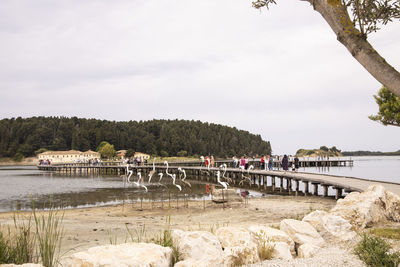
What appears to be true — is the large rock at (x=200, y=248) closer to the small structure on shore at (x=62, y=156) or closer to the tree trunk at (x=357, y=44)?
the tree trunk at (x=357, y=44)

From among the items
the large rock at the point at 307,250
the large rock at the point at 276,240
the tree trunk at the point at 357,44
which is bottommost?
the large rock at the point at 307,250

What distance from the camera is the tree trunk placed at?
171 inches

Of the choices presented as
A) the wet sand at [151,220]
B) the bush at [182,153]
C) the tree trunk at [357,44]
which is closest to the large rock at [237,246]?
the wet sand at [151,220]

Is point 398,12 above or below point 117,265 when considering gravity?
above

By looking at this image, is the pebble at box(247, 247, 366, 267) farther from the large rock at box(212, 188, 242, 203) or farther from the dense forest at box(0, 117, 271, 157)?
the dense forest at box(0, 117, 271, 157)

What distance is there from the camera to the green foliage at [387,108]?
108ft

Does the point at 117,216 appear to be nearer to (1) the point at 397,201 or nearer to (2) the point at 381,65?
(1) the point at 397,201

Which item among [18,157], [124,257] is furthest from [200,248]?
[18,157]

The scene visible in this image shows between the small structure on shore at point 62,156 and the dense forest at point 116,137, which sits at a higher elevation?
the dense forest at point 116,137

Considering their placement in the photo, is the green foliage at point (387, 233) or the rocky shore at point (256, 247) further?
the green foliage at point (387, 233)

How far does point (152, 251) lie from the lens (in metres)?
5.14

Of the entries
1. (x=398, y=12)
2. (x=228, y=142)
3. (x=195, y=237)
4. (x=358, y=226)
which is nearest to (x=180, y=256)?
(x=195, y=237)

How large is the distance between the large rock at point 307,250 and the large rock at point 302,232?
248 mm

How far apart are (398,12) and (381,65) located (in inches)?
82.8
